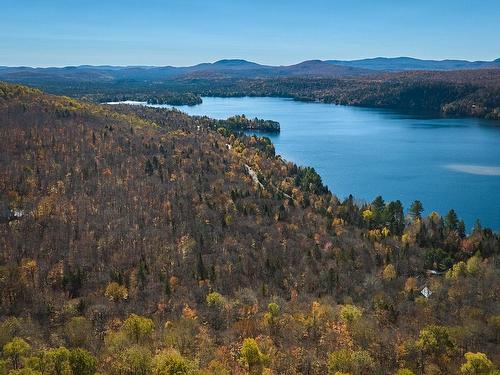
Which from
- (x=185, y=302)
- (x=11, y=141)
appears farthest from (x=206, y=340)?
(x=11, y=141)

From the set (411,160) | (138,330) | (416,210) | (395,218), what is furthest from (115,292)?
(411,160)

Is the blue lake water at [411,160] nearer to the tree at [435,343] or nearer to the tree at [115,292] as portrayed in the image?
the tree at [435,343]

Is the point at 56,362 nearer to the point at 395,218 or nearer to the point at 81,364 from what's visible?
the point at 81,364

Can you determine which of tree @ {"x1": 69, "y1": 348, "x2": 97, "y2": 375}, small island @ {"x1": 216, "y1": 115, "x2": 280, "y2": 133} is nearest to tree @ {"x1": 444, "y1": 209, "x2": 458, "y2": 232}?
tree @ {"x1": 69, "y1": 348, "x2": 97, "y2": 375}

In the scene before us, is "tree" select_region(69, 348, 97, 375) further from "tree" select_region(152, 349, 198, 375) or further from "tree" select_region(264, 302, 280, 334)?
"tree" select_region(264, 302, 280, 334)

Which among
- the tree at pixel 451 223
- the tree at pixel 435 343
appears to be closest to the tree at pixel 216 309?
the tree at pixel 435 343
